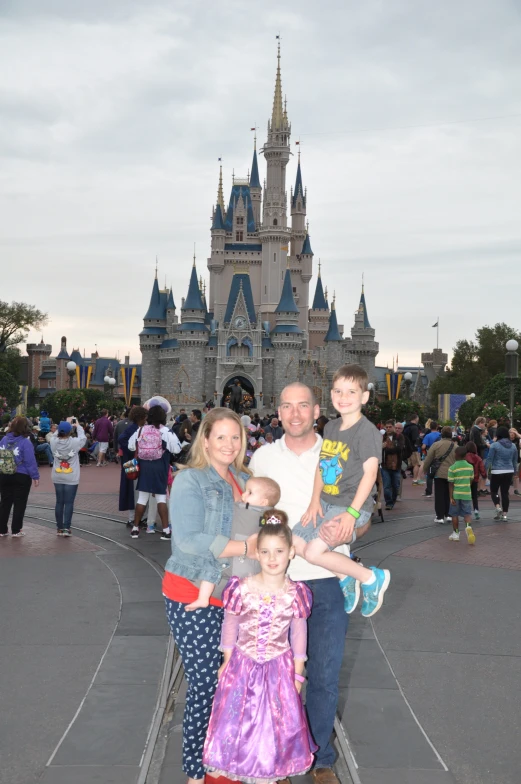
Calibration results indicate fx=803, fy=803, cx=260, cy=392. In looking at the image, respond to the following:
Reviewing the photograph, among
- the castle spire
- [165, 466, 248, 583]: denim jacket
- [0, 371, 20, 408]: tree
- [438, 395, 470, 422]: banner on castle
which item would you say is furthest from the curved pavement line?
the castle spire

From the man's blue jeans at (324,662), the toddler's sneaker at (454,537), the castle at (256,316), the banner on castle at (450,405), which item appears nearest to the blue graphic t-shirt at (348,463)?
the man's blue jeans at (324,662)

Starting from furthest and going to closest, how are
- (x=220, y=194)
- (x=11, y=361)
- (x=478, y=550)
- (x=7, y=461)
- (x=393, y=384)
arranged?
(x=220, y=194), (x=11, y=361), (x=393, y=384), (x=7, y=461), (x=478, y=550)

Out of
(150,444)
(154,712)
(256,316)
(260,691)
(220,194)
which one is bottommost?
(154,712)

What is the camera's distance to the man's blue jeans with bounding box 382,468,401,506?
46.6 ft

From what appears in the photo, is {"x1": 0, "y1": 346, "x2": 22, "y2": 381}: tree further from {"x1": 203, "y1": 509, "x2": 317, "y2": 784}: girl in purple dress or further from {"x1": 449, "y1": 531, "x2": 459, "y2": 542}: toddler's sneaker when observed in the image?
{"x1": 203, "y1": 509, "x2": 317, "y2": 784}: girl in purple dress

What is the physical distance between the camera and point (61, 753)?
389 centimetres

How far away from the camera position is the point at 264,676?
3383 millimetres

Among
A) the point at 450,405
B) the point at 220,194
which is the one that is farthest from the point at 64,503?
the point at 220,194

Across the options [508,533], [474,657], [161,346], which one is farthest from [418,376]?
[474,657]

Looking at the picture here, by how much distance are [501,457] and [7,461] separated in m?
7.43

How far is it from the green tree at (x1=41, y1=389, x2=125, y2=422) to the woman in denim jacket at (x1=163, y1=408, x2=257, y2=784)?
25.0m

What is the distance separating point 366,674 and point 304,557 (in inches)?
74.6

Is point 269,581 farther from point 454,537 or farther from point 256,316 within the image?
point 256,316

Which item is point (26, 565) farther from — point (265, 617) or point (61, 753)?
point (265, 617)
